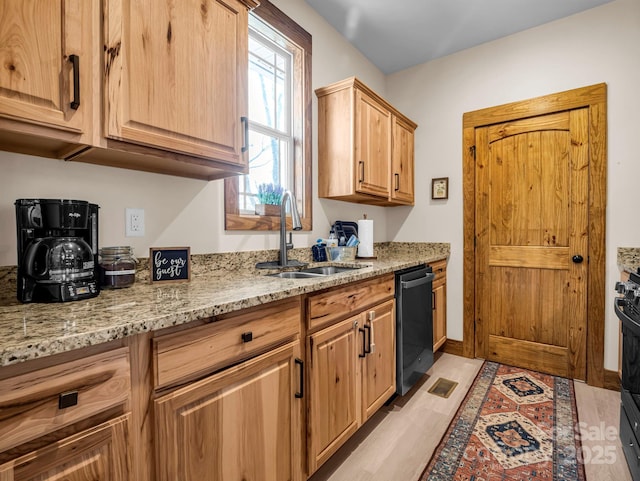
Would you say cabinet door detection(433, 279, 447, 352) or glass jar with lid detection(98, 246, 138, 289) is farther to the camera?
cabinet door detection(433, 279, 447, 352)

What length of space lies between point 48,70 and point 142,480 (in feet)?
3.69

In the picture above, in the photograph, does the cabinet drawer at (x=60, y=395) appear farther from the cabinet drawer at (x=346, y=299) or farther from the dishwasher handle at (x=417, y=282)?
the dishwasher handle at (x=417, y=282)

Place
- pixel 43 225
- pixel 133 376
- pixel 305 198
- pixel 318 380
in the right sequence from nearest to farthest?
pixel 133 376, pixel 43 225, pixel 318 380, pixel 305 198

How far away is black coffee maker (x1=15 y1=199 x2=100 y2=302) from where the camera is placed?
3.16 feet

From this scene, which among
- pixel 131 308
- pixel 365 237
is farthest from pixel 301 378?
pixel 365 237

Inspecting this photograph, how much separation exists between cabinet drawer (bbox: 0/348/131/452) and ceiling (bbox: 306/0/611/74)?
2.63m

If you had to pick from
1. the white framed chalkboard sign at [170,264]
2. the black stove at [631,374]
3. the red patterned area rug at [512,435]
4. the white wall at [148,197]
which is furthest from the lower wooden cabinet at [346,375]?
the black stove at [631,374]

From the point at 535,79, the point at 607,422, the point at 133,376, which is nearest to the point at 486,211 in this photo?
the point at 535,79

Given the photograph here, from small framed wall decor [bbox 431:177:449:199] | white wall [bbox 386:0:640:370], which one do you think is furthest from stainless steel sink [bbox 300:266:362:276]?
small framed wall decor [bbox 431:177:449:199]

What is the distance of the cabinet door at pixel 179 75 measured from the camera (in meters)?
1.04

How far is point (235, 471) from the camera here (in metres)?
1.05

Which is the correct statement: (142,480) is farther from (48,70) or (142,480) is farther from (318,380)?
(48,70)

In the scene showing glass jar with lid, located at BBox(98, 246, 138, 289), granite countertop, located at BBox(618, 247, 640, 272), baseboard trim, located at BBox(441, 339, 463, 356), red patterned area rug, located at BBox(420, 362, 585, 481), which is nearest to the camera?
glass jar with lid, located at BBox(98, 246, 138, 289)

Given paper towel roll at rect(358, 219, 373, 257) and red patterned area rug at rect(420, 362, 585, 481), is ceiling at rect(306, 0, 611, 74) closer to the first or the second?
paper towel roll at rect(358, 219, 373, 257)
